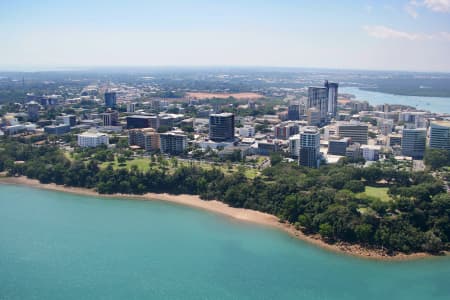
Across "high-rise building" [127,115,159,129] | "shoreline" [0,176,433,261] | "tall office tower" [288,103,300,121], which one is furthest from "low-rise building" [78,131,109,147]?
"tall office tower" [288,103,300,121]

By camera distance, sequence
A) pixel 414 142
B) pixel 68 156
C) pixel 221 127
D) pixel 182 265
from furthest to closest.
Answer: pixel 221 127
pixel 414 142
pixel 68 156
pixel 182 265

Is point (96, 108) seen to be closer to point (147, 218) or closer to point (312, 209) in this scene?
point (147, 218)

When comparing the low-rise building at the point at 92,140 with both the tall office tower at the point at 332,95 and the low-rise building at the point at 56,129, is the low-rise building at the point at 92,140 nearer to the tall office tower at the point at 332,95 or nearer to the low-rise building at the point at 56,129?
the low-rise building at the point at 56,129

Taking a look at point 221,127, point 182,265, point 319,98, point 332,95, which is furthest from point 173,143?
point 332,95

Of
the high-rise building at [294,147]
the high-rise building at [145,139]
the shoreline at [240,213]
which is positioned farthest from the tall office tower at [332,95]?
the shoreline at [240,213]

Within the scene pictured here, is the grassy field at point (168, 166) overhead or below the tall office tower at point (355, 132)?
below

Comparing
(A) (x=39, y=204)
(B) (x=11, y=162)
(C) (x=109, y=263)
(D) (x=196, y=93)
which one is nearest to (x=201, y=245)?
(C) (x=109, y=263)

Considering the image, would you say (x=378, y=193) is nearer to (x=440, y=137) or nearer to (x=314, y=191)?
(x=314, y=191)
